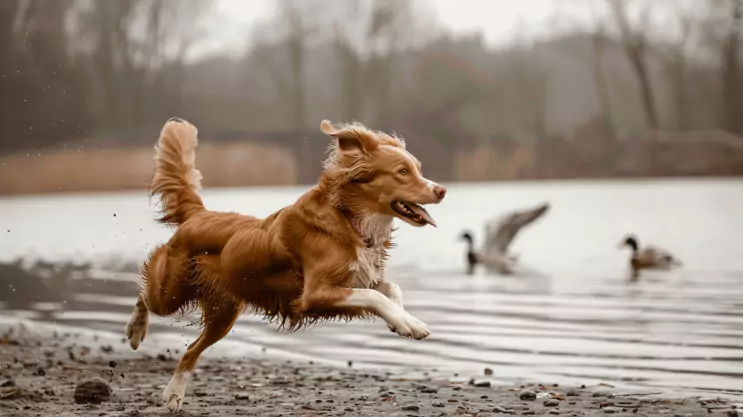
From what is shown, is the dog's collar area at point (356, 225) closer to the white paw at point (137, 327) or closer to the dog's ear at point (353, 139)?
the dog's ear at point (353, 139)

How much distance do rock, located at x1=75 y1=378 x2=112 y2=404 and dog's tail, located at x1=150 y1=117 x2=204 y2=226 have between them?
1360mm

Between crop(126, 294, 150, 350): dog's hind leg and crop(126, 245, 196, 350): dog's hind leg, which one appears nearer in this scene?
crop(126, 245, 196, 350): dog's hind leg

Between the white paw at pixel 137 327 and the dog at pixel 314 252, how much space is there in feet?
1.27

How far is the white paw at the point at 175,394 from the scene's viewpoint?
7.63 metres

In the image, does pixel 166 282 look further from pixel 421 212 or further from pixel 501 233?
pixel 501 233

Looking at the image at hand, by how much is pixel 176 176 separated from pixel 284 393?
1.96 meters

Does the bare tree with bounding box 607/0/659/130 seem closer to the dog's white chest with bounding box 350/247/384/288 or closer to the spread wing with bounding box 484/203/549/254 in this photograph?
the spread wing with bounding box 484/203/549/254

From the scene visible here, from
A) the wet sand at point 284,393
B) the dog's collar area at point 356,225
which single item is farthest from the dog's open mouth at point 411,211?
the wet sand at point 284,393

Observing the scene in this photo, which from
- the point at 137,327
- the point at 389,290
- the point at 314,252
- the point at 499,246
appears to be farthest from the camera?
the point at 499,246

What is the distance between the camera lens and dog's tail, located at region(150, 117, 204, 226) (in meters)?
7.89

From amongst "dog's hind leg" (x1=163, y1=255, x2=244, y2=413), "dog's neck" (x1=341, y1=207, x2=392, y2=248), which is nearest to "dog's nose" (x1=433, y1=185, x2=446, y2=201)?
"dog's neck" (x1=341, y1=207, x2=392, y2=248)

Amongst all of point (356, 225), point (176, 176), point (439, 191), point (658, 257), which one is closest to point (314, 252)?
point (356, 225)

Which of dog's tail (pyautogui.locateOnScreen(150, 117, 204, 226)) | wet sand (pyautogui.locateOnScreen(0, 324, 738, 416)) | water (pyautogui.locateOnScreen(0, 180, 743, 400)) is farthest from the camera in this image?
water (pyautogui.locateOnScreen(0, 180, 743, 400))

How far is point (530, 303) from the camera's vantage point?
15398 mm
